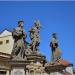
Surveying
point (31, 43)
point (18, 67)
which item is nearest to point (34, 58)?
point (31, 43)

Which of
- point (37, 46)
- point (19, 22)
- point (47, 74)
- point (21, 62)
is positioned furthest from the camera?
point (37, 46)

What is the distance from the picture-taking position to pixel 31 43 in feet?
59.4

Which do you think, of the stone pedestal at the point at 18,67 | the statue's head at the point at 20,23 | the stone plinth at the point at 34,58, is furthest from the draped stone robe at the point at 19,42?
the stone plinth at the point at 34,58

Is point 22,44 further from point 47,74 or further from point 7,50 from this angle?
point 7,50

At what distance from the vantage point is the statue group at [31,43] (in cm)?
1271

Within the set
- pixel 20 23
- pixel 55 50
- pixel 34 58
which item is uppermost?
pixel 20 23

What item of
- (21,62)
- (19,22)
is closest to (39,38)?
(19,22)

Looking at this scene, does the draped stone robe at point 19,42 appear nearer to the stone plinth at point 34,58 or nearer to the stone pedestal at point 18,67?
the stone pedestal at point 18,67

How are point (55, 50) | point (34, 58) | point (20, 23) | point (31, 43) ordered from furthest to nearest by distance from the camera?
point (31, 43) → point (34, 58) → point (55, 50) → point (20, 23)

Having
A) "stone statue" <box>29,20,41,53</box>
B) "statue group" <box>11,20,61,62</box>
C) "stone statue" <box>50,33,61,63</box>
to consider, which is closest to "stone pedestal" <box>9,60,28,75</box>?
Answer: "statue group" <box>11,20,61,62</box>

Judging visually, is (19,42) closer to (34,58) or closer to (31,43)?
(34,58)

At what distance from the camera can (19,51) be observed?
12680 mm

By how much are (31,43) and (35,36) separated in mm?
647

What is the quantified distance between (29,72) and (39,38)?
9.63 ft
